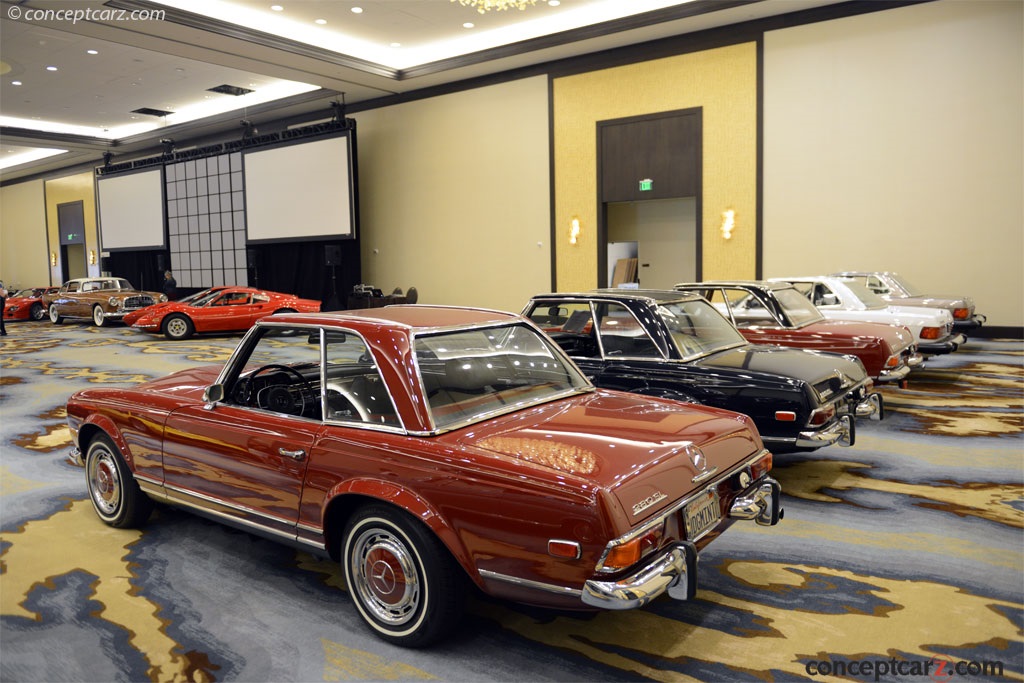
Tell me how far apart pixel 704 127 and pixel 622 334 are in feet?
31.8

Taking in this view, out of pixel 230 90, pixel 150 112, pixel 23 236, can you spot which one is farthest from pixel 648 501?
pixel 23 236

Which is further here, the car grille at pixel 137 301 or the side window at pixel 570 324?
the car grille at pixel 137 301

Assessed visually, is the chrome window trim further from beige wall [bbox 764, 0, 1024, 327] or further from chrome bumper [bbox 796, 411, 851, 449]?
beige wall [bbox 764, 0, 1024, 327]

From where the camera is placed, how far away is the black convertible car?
414 centimetres

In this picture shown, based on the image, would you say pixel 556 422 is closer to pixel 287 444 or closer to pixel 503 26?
pixel 287 444

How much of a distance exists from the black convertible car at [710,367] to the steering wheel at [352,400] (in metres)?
2.20

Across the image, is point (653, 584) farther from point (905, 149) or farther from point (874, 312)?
point (905, 149)

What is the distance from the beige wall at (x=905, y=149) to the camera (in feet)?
36.4

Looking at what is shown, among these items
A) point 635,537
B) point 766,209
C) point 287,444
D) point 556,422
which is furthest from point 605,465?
point 766,209

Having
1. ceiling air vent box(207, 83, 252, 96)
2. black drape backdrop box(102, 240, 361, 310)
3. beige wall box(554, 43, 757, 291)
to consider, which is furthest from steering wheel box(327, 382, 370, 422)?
ceiling air vent box(207, 83, 252, 96)

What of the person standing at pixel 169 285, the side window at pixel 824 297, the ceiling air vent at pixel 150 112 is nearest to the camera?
the side window at pixel 824 297

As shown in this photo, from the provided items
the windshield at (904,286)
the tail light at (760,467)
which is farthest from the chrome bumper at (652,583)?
the windshield at (904,286)

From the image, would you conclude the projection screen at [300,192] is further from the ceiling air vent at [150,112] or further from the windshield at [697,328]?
the windshield at [697,328]

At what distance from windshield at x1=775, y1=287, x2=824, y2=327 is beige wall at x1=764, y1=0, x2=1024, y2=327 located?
6119 mm
